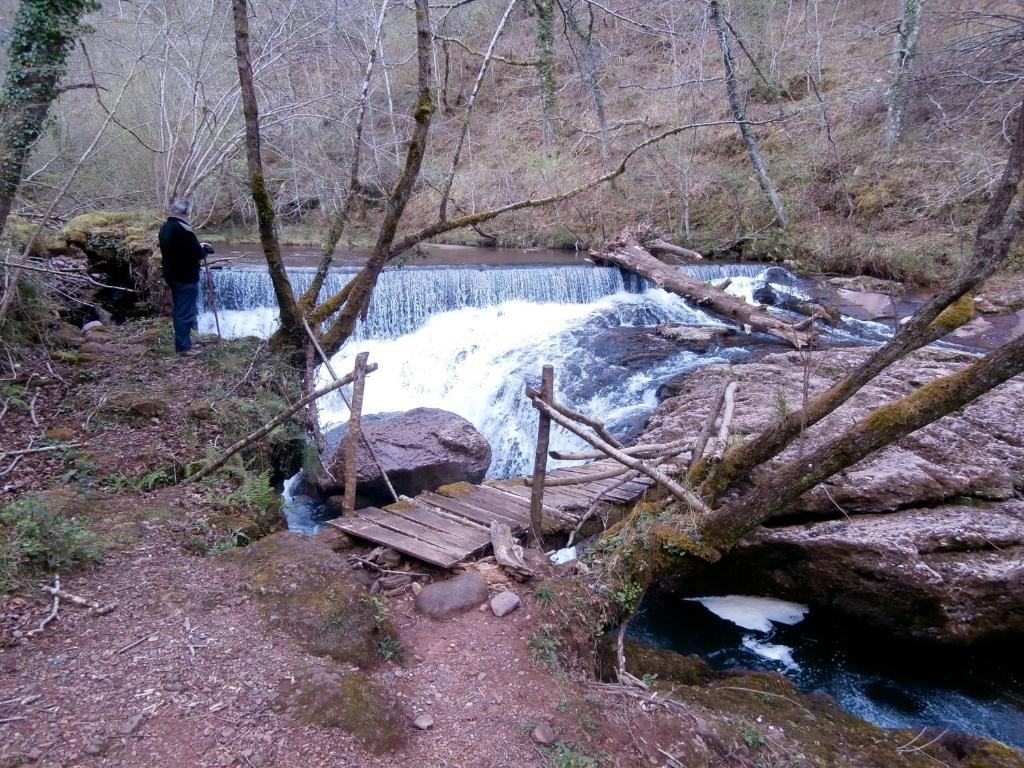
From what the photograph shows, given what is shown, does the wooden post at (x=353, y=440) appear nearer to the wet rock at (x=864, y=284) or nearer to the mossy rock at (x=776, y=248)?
the wet rock at (x=864, y=284)

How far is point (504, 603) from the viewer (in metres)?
3.92

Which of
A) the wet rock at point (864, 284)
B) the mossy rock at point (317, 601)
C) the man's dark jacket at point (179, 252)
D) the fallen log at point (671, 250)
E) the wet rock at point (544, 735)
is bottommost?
the wet rock at point (544, 735)

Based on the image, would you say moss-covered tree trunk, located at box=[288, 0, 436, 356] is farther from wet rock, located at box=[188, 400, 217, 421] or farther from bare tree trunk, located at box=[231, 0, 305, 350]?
wet rock, located at box=[188, 400, 217, 421]

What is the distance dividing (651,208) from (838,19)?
12.8 meters

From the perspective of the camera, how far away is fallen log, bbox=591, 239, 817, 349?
1091cm

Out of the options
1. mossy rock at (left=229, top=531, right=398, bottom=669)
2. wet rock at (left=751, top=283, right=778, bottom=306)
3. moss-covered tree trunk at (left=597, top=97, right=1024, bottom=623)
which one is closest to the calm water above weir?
wet rock at (left=751, top=283, right=778, bottom=306)

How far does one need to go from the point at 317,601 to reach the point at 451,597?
91cm

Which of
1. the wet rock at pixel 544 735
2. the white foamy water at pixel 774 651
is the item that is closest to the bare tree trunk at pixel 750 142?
the white foamy water at pixel 774 651

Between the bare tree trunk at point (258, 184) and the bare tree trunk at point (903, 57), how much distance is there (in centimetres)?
979

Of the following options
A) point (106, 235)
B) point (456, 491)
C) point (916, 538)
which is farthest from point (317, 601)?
point (106, 235)

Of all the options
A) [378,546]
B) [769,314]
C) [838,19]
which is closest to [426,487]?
[378,546]

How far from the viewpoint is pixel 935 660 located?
15.6 feet

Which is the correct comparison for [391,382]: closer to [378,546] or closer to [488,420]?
[488,420]

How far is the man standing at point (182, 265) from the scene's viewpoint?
7003 mm
